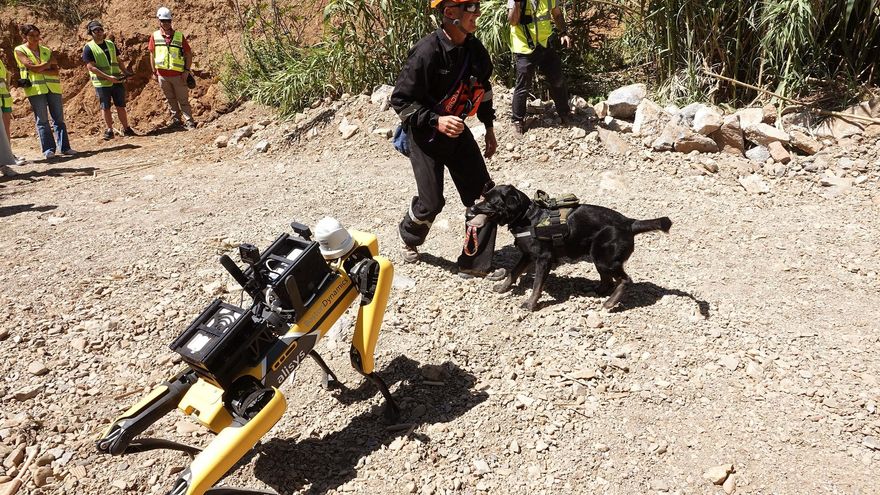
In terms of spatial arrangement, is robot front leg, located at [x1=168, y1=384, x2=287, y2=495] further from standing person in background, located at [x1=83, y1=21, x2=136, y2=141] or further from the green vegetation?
standing person in background, located at [x1=83, y1=21, x2=136, y2=141]

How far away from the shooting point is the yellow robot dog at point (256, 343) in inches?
94.7

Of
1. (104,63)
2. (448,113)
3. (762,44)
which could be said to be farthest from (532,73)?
(104,63)

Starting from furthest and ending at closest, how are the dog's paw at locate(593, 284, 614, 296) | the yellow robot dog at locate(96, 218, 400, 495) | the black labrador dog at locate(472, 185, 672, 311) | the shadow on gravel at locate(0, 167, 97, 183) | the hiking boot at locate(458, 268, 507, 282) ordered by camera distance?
Answer: 1. the shadow on gravel at locate(0, 167, 97, 183)
2. the hiking boot at locate(458, 268, 507, 282)
3. the dog's paw at locate(593, 284, 614, 296)
4. the black labrador dog at locate(472, 185, 672, 311)
5. the yellow robot dog at locate(96, 218, 400, 495)

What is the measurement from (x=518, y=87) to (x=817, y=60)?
3017mm

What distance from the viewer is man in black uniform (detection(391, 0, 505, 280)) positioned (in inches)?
155

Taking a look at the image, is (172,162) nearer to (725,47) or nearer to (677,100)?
(677,100)

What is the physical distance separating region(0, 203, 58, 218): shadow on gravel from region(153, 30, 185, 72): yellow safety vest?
141 inches

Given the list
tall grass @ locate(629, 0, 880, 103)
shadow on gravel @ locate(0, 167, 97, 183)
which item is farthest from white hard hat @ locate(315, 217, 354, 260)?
shadow on gravel @ locate(0, 167, 97, 183)

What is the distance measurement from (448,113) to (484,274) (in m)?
1.19

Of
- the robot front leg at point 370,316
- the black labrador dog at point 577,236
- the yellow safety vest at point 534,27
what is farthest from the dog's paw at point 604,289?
the yellow safety vest at point 534,27

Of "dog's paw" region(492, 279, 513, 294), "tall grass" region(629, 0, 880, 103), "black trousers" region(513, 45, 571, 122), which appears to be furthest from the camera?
"black trousers" region(513, 45, 571, 122)

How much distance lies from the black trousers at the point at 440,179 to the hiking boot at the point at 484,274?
0.04 metres

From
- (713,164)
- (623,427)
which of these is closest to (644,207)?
(713,164)

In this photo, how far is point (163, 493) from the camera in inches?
115
